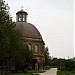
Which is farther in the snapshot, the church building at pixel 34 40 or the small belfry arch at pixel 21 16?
the small belfry arch at pixel 21 16

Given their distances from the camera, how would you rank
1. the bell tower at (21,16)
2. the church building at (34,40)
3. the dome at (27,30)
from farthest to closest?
the bell tower at (21,16)
the church building at (34,40)
the dome at (27,30)

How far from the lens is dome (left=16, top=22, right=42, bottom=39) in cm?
5948

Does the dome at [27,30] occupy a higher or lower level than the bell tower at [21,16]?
lower

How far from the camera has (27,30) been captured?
60031 mm

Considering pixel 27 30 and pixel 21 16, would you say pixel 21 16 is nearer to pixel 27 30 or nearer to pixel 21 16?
pixel 21 16

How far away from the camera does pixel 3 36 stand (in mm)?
27281

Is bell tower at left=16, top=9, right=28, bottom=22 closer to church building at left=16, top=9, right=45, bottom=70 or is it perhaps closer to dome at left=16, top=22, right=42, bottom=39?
church building at left=16, top=9, right=45, bottom=70

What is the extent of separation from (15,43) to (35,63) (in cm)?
2864

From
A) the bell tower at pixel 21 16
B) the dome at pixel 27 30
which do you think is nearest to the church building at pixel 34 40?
the dome at pixel 27 30

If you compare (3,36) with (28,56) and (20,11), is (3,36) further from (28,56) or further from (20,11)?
(20,11)

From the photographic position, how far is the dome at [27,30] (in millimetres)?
59478

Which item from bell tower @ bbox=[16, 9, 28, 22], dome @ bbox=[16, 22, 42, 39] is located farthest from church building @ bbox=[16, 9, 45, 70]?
bell tower @ bbox=[16, 9, 28, 22]

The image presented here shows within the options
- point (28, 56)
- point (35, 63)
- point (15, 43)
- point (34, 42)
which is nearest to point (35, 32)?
point (34, 42)

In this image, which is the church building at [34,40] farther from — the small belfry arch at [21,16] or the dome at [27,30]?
the small belfry arch at [21,16]
